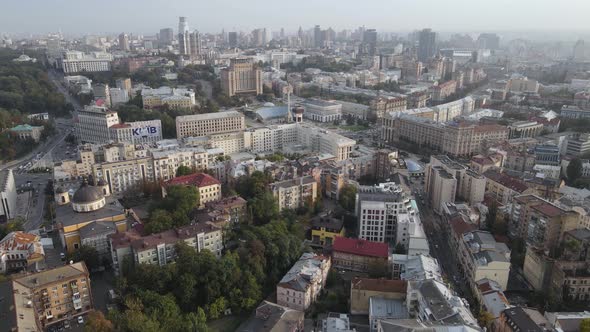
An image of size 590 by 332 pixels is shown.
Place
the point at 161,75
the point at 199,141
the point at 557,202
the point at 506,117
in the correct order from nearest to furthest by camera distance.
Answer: the point at 557,202 → the point at 199,141 → the point at 506,117 → the point at 161,75

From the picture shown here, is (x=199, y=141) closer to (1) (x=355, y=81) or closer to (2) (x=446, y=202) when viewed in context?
(2) (x=446, y=202)

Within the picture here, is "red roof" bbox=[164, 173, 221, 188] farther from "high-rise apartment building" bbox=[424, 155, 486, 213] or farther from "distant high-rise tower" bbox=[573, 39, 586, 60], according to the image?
"distant high-rise tower" bbox=[573, 39, 586, 60]

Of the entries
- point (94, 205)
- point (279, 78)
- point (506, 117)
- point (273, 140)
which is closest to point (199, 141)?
point (273, 140)

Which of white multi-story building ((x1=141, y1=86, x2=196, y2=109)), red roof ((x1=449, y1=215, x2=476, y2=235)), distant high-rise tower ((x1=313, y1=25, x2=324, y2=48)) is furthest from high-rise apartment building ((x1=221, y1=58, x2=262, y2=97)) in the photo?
distant high-rise tower ((x1=313, y1=25, x2=324, y2=48))

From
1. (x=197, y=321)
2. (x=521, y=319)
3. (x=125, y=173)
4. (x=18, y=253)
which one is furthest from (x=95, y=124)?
(x=521, y=319)

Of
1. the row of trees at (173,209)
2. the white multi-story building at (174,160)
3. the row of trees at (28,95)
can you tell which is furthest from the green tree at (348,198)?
the row of trees at (28,95)

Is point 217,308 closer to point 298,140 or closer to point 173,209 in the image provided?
point 173,209

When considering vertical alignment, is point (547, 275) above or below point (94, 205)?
below
